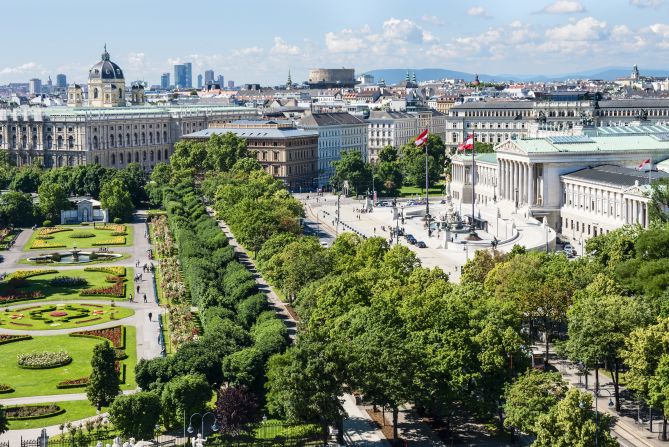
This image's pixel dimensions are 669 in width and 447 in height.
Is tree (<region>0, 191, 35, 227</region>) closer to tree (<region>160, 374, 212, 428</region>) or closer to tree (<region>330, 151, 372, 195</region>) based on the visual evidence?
tree (<region>330, 151, 372, 195</region>)

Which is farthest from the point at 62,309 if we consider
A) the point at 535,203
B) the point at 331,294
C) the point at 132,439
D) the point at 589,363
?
the point at 535,203

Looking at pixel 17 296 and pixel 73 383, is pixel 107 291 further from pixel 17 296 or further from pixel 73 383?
pixel 73 383

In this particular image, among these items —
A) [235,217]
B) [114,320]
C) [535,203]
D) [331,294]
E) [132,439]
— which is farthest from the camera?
[535,203]

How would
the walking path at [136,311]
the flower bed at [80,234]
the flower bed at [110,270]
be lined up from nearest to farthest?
the walking path at [136,311] < the flower bed at [110,270] < the flower bed at [80,234]

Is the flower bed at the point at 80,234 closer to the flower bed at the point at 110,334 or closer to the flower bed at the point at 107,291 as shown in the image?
the flower bed at the point at 107,291

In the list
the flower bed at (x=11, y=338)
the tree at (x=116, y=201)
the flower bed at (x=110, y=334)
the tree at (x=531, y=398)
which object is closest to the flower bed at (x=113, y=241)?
the tree at (x=116, y=201)

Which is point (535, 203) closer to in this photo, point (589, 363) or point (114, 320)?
point (114, 320)
